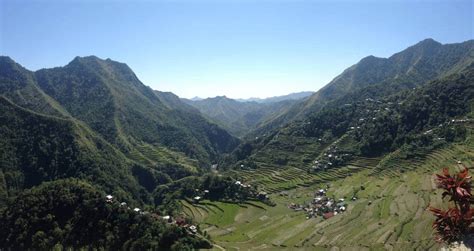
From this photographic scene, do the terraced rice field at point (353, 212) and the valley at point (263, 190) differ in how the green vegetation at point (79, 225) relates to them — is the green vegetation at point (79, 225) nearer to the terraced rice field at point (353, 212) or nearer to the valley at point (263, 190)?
the valley at point (263, 190)

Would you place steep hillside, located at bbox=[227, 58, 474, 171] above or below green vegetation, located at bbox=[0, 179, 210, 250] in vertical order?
above

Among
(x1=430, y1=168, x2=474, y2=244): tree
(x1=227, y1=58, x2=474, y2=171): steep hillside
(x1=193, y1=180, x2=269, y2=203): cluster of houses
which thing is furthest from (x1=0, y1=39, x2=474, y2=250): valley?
(x1=430, y1=168, x2=474, y2=244): tree

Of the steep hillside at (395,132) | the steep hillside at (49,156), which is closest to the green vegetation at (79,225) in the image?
the steep hillside at (49,156)

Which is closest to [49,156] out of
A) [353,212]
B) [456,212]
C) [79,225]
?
[79,225]

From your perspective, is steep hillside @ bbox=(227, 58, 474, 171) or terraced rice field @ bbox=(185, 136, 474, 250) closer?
terraced rice field @ bbox=(185, 136, 474, 250)

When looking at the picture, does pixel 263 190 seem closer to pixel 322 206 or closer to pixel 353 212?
pixel 322 206

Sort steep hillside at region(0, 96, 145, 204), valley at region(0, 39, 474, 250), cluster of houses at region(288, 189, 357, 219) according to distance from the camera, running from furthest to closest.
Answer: steep hillside at region(0, 96, 145, 204)
cluster of houses at region(288, 189, 357, 219)
valley at region(0, 39, 474, 250)

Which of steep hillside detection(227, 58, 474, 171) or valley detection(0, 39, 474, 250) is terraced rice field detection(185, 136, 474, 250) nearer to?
valley detection(0, 39, 474, 250)

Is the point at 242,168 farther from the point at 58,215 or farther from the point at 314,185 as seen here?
the point at 58,215

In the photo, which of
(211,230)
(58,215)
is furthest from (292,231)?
(58,215)
